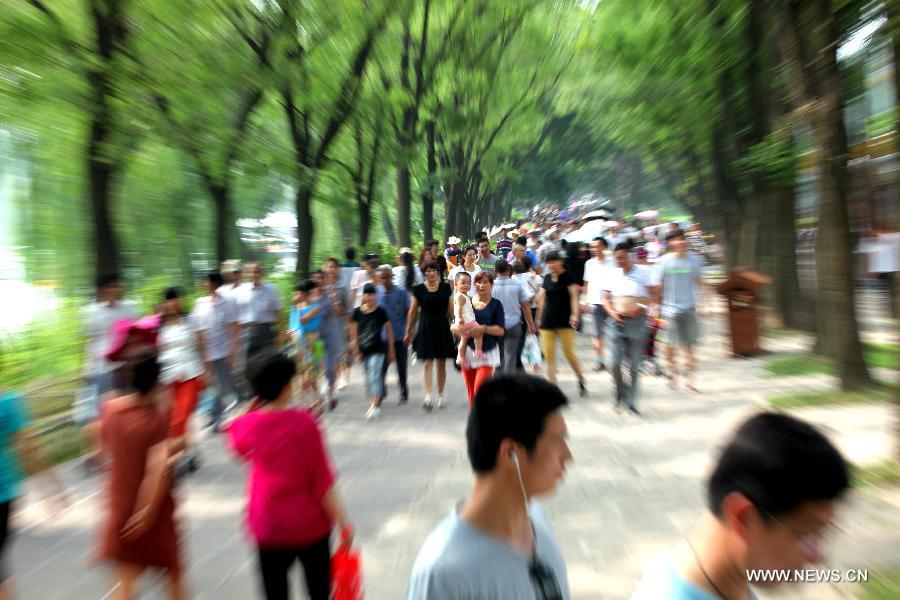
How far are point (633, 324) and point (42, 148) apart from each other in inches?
630

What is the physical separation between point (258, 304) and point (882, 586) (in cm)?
685

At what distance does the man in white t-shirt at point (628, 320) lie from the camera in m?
7.98

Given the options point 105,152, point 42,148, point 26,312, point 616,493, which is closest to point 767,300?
point 616,493

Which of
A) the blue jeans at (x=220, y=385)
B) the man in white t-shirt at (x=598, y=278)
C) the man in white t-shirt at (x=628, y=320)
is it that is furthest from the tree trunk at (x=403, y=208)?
the man in white t-shirt at (x=628, y=320)

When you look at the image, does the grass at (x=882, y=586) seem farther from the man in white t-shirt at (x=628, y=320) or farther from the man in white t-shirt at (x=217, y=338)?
the man in white t-shirt at (x=217, y=338)

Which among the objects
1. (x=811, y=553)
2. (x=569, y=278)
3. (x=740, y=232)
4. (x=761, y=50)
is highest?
(x=761, y=50)

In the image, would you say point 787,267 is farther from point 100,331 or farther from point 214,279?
point 100,331

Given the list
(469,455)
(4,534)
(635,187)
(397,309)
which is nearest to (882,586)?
(469,455)

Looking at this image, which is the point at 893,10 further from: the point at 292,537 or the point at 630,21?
the point at 630,21

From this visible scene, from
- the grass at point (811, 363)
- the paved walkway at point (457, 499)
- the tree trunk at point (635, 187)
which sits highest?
the tree trunk at point (635, 187)

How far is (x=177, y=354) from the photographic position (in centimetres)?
631

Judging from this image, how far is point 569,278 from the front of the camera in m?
9.35

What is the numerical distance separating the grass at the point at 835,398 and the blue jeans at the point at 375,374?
4.57 metres

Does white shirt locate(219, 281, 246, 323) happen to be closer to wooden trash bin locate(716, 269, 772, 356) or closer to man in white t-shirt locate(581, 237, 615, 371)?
man in white t-shirt locate(581, 237, 615, 371)
